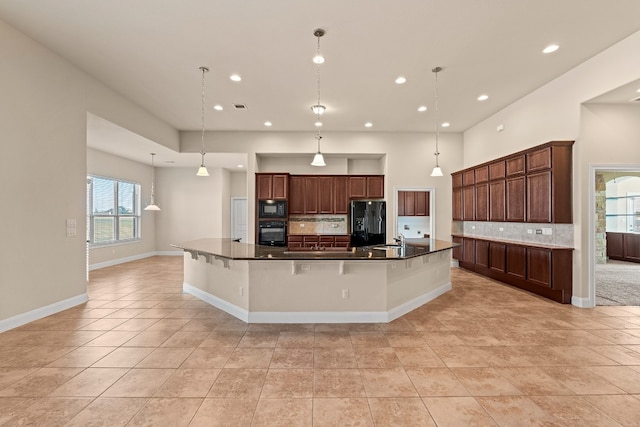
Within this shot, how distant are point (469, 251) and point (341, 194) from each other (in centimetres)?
321

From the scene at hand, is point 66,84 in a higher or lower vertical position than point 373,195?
higher

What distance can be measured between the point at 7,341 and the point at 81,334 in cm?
62

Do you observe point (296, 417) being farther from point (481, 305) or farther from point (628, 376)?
point (481, 305)

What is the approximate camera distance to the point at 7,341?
9.71 ft

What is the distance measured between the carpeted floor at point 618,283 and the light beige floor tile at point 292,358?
4466 millimetres

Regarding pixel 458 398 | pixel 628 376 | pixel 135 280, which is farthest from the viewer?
pixel 135 280

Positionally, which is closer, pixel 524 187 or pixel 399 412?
pixel 399 412

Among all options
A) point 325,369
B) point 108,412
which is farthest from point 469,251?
point 108,412

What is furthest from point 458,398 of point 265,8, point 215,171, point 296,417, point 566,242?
point 215,171

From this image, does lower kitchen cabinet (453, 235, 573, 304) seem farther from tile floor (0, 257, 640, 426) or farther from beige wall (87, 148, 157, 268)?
beige wall (87, 148, 157, 268)

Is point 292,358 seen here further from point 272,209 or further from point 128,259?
point 128,259

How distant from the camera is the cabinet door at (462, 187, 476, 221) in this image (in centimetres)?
632

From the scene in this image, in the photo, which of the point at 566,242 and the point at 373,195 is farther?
the point at 373,195

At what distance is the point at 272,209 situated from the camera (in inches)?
281
